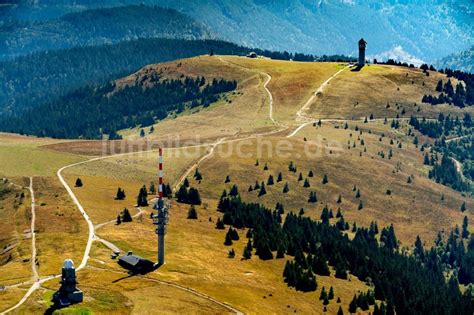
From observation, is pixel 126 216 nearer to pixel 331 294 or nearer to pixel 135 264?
pixel 135 264

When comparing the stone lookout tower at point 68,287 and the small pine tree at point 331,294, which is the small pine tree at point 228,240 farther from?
the stone lookout tower at point 68,287

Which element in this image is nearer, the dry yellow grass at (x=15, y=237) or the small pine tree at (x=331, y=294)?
the dry yellow grass at (x=15, y=237)

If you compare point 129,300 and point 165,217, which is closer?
point 129,300

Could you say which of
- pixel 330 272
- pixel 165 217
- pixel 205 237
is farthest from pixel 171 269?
pixel 330 272

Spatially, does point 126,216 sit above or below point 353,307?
above

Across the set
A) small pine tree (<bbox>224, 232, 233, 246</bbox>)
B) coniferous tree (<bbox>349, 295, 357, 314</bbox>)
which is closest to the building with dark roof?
small pine tree (<bbox>224, 232, 233, 246</bbox>)

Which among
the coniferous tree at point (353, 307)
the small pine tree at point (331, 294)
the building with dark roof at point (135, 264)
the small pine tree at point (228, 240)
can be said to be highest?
the building with dark roof at point (135, 264)

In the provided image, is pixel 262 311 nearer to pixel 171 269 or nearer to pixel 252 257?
pixel 171 269

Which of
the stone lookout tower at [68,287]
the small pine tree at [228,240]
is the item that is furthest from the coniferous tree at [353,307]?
the stone lookout tower at [68,287]

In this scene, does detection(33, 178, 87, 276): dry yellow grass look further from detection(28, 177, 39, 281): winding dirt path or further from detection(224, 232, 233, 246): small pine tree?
detection(224, 232, 233, 246): small pine tree

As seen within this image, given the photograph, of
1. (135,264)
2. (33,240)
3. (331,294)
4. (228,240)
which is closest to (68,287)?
(135,264)

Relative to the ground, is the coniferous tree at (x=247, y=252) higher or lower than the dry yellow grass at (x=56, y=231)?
lower
